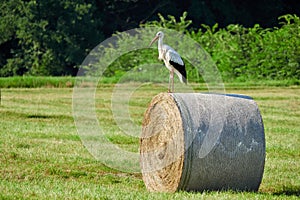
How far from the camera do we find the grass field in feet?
25.8

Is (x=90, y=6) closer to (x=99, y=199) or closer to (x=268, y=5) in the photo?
(x=268, y=5)

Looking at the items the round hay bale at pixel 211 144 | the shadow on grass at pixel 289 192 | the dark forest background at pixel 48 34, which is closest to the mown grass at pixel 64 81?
the dark forest background at pixel 48 34

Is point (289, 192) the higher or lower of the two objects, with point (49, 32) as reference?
lower

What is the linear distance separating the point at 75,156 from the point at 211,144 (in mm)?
3483

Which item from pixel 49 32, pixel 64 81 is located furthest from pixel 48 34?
pixel 64 81

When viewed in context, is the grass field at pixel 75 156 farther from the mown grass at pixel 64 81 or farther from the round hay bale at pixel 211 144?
the mown grass at pixel 64 81

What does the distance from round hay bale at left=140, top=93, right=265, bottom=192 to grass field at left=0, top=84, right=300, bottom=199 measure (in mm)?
212

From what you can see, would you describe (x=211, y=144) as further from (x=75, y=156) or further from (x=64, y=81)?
(x=64, y=81)

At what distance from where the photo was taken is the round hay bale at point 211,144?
8055 millimetres

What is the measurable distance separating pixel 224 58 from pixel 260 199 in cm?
2017

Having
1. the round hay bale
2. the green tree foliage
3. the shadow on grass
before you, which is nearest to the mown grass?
the green tree foliage

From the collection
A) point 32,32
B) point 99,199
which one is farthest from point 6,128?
point 32,32

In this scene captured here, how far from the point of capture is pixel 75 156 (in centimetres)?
1096

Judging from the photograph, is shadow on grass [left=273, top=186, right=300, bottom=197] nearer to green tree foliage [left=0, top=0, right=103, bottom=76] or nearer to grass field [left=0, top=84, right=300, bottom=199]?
grass field [left=0, top=84, right=300, bottom=199]
